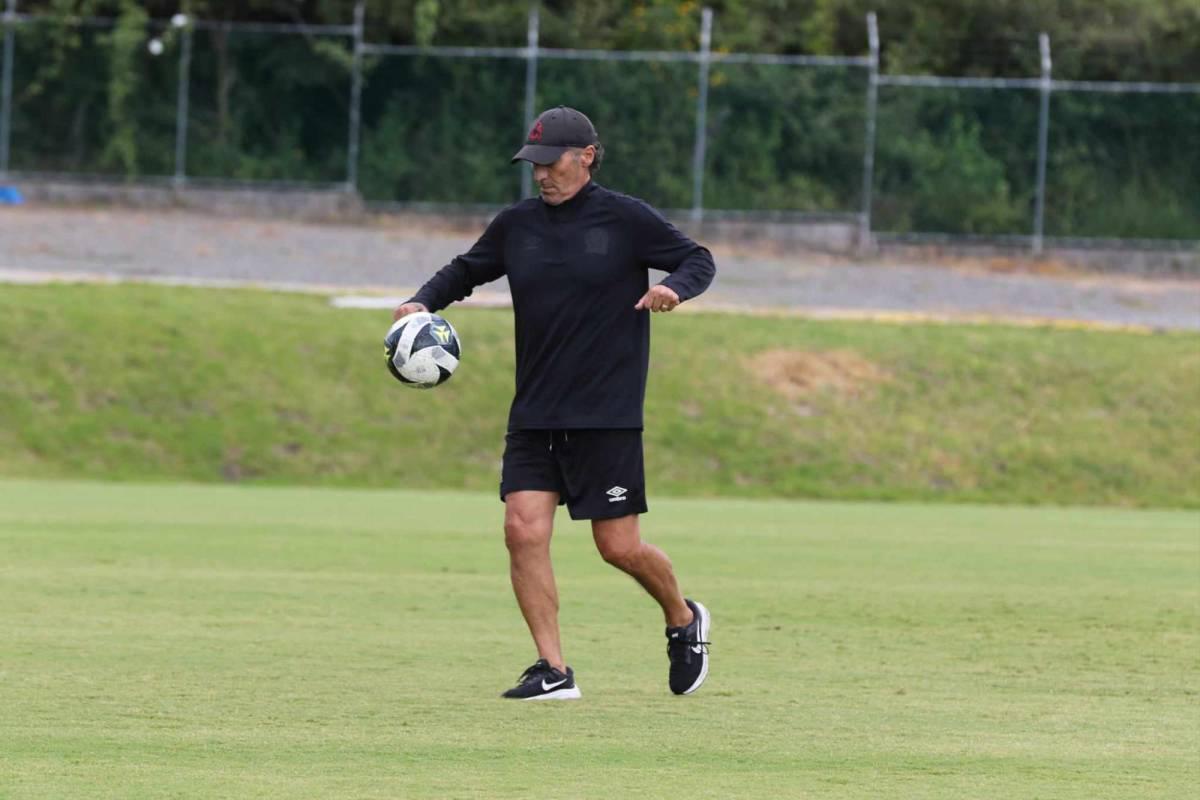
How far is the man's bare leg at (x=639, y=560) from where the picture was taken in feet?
28.1

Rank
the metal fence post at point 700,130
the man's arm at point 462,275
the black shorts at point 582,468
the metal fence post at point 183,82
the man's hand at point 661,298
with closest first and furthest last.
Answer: the man's hand at point 661,298 < the black shorts at point 582,468 < the man's arm at point 462,275 < the metal fence post at point 700,130 < the metal fence post at point 183,82

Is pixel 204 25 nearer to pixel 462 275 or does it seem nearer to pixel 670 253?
pixel 462 275

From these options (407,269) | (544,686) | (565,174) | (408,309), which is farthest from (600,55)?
(544,686)

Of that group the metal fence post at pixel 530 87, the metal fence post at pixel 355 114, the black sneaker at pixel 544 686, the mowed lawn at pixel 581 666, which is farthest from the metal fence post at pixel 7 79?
the black sneaker at pixel 544 686

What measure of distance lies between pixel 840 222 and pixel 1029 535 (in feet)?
50.1

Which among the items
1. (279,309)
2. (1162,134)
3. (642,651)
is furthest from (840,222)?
(642,651)

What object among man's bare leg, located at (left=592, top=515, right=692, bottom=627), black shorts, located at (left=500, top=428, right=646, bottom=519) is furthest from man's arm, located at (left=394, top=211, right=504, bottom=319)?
man's bare leg, located at (left=592, top=515, right=692, bottom=627)

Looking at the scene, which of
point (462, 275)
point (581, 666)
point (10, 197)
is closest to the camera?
point (462, 275)

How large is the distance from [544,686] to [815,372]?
1661 cm

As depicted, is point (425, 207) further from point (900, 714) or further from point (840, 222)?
point (900, 714)

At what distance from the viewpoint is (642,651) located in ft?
32.4

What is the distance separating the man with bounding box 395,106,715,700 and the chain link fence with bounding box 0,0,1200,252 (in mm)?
22998

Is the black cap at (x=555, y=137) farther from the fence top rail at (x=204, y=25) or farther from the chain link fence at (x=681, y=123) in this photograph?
the fence top rail at (x=204, y=25)

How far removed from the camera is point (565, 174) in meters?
8.52
